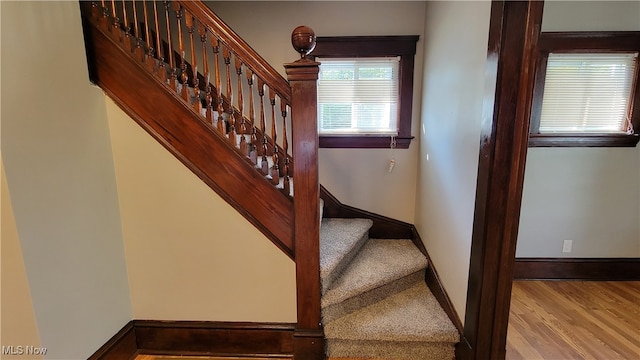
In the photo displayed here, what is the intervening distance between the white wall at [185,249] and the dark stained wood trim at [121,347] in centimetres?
10

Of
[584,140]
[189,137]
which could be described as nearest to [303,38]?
[189,137]

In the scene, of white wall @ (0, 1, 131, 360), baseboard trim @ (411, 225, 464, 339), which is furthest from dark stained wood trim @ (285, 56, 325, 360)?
white wall @ (0, 1, 131, 360)

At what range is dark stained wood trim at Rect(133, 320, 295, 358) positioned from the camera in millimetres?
1910

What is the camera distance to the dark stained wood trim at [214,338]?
1910 millimetres

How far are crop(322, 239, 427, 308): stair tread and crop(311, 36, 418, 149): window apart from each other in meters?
0.88

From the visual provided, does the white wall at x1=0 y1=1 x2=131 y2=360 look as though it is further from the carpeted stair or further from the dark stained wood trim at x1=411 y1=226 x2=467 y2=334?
the dark stained wood trim at x1=411 y1=226 x2=467 y2=334

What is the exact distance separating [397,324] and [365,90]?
1.84 m

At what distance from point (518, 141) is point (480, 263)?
1.91 feet

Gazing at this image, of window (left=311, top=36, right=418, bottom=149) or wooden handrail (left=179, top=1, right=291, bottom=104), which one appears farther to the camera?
window (left=311, top=36, right=418, bottom=149)

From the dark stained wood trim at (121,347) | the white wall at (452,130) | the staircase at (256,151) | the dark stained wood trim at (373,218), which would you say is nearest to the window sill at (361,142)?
the white wall at (452,130)

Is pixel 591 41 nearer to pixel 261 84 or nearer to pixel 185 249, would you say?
pixel 261 84

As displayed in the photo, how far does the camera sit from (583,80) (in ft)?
8.39

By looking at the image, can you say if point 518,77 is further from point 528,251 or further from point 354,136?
point 528,251

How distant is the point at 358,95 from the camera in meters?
2.73
